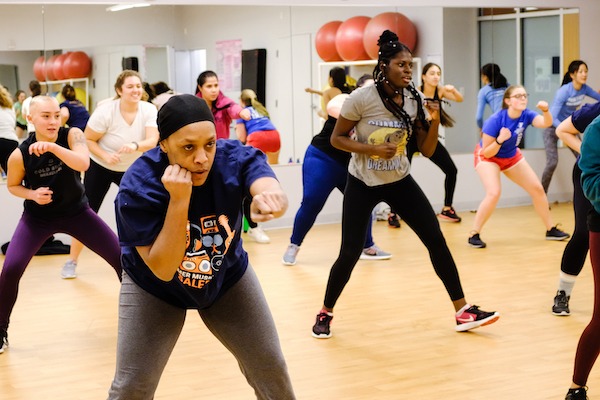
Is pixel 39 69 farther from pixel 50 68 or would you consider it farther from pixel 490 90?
pixel 490 90

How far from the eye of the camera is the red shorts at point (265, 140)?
8812 millimetres

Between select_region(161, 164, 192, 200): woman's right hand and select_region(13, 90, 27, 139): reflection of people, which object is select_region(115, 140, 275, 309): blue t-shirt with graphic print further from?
select_region(13, 90, 27, 139): reflection of people

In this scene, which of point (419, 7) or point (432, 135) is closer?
point (432, 135)

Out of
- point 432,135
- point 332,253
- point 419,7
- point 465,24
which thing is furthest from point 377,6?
point 432,135

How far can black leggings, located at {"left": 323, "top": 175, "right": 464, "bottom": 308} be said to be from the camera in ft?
16.2

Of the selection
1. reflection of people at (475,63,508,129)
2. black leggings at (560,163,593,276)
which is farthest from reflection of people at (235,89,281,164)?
black leggings at (560,163,593,276)

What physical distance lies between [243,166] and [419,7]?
26.7ft

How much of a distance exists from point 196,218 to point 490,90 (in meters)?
8.54

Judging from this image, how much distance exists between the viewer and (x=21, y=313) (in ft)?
20.2

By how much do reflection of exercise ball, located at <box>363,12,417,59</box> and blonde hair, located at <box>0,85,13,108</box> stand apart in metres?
3.93

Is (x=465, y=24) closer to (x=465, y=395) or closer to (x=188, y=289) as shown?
(x=465, y=395)

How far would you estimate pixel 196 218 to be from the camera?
2787mm

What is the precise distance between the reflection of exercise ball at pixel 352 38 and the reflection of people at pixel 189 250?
24.6 ft

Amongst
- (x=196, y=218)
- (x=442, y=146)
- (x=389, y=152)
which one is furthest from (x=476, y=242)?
(x=196, y=218)
